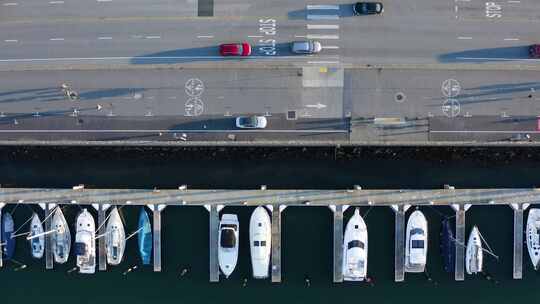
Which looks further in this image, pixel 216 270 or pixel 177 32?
pixel 216 270

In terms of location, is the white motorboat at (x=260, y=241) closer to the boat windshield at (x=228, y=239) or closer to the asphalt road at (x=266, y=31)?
the boat windshield at (x=228, y=239)

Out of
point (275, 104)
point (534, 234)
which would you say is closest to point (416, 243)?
point (534, 234)

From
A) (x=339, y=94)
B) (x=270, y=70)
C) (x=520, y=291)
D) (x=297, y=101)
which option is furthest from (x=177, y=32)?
(x=520, y=291)

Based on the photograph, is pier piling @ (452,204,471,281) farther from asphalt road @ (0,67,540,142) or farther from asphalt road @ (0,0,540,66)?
asphalt road @ (0,0,540,66)

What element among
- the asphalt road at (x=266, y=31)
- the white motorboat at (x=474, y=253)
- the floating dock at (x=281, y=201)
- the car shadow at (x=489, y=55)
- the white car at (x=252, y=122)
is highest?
the asphalt road at (x=266, y=31)

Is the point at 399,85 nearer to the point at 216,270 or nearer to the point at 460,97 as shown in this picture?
the point at 460,97

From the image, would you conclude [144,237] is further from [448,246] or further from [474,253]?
[474,253]

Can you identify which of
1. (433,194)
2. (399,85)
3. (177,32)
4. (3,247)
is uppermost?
(177,32)

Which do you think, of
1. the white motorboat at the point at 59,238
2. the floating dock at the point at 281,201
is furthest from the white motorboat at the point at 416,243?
the white motorboat at the point at 59,238
